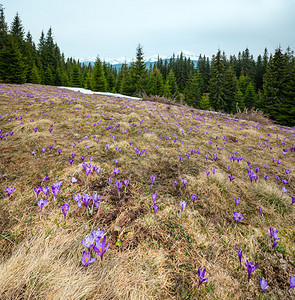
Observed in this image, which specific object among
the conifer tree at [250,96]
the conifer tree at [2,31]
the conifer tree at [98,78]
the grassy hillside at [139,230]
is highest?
the conifer tree at [2,31]

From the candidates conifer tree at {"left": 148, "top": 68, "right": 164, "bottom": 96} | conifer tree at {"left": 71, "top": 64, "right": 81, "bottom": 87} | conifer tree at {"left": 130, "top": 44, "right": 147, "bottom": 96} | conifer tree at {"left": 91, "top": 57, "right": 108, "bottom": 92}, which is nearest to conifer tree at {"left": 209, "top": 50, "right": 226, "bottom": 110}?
conifer tree at {"left": 148, "top": 68, "right": 164, "bottom": 96}

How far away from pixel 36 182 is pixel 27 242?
57.7 inches

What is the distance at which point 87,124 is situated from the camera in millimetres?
6605

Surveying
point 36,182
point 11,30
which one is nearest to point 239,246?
point 36,182

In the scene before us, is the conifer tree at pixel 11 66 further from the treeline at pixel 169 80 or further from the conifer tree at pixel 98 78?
the conifer tree at pixel 98 78

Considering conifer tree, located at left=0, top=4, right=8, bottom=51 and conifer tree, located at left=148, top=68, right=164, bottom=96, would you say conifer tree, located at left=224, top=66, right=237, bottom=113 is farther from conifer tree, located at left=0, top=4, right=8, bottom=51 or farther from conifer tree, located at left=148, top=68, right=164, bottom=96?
conifer tree, located at left=0, top=4, right=8, bottom=51

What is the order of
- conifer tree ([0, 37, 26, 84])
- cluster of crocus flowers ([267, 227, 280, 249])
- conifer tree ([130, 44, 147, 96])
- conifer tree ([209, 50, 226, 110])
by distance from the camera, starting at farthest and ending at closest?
conifer tree ([209, 50, 226, 110]) → conifer tree ([130, 44, 147, 96]) → conifer tree ([0, 37, 26, 84]) → cluster of crocus flowers ([267, 227, 280, 249])

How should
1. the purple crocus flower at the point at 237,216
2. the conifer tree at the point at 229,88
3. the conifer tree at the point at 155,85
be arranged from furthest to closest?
the conifer tree at the point at 155,85, the conifer tree at the point at 229,88, the purple crocus flower at the point at 237,216

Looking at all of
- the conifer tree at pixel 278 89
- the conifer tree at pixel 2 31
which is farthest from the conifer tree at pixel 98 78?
the conifer tree at pixel 278 89

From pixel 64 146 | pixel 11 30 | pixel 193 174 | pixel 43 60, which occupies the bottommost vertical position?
pixel 193 174

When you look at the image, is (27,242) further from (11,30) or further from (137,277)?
(11,30)

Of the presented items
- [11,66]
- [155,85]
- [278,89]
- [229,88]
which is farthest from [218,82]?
[11,66]

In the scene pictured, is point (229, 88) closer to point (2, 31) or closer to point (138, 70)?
point (138, 70)

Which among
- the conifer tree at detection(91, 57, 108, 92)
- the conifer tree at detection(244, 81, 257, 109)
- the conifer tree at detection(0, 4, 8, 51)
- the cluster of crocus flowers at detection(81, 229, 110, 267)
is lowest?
the cluster of crocus flowers at detection(81, 229, 110, 267)
